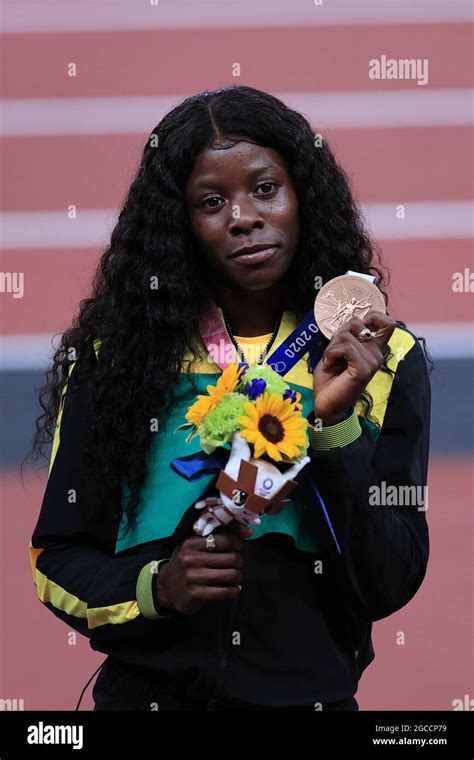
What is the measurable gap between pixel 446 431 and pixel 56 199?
71.3 inches

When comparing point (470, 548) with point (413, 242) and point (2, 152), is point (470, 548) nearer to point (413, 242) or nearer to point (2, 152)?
point (413, 242)

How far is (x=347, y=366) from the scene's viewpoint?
2.04 metres

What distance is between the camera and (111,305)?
2.41 metres

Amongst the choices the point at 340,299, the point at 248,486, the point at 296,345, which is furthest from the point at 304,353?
the point at 248,486

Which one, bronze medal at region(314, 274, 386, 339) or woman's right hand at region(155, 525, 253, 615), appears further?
bronze medal at region(314, 274, 386, 339)

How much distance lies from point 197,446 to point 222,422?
252 millimetres

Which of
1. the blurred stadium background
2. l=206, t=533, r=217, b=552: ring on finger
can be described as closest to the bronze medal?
l=206, t=533, r=217, b=552: ring on finger

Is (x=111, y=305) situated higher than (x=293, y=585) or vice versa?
(x=111, y=305)

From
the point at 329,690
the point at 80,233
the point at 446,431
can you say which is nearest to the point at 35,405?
the point at 80,233

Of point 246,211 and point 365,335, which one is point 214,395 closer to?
point 365,335

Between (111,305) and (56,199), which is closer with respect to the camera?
(111,305)

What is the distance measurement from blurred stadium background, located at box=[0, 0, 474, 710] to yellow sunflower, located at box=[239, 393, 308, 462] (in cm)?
299

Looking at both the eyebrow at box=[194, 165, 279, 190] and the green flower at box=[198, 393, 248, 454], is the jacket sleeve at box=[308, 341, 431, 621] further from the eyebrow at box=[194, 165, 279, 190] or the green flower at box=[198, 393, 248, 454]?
the eyebrow at box=[194, 165, 279, 190]

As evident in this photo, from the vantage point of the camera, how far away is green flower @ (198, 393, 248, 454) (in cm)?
196
